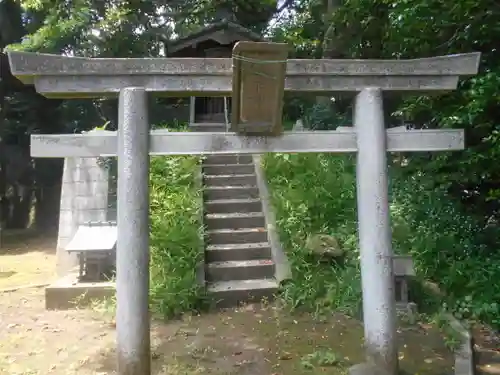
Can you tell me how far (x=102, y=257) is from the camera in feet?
21.7

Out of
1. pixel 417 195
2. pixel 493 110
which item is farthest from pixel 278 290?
pixel 493 110

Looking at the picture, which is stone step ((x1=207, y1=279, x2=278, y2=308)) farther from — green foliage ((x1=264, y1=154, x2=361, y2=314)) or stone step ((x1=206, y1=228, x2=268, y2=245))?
stone step ((x1=206, y1=228, x2=268, y2=245))

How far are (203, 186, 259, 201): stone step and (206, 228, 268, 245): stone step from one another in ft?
3.67

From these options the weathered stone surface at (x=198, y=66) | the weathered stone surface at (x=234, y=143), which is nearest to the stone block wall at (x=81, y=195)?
the weathered stone surface at (x=234, y=143)

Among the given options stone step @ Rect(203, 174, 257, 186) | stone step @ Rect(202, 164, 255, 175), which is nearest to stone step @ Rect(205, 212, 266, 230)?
stone step @ Rect(203, 174, 257, 186)

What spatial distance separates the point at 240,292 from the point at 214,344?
1374mm

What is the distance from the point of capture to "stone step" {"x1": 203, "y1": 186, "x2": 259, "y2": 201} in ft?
28.0

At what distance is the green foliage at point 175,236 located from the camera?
6039mm

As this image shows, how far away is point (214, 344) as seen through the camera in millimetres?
5086

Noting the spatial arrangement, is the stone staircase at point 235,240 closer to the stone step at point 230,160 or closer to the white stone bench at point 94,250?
the stone step at point 230,160

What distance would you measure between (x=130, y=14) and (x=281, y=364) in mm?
10702

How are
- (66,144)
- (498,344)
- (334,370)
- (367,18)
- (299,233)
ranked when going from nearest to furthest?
(66,144)
(334,370)
(498,344)
(299,233)
(367,18)

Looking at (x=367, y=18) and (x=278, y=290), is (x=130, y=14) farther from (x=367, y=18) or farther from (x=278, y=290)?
(x=278, y=290)

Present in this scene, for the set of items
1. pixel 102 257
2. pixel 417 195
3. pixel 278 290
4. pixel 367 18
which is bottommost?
pixel 278 290
